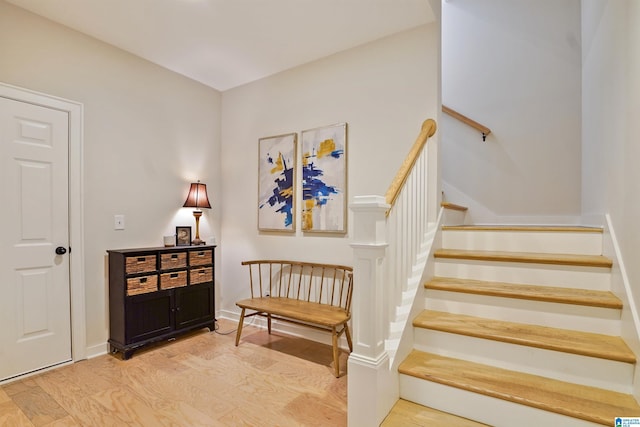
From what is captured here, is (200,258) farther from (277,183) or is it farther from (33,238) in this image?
(33,238)

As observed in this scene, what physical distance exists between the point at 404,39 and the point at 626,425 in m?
2.71

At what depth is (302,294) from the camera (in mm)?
3197

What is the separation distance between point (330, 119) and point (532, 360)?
237cm

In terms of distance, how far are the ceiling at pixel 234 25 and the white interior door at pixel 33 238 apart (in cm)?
81

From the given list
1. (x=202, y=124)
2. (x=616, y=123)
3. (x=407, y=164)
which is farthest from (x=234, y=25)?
(x=616, y=123)

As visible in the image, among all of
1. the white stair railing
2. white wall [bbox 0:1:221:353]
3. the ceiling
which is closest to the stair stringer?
the white stair railing

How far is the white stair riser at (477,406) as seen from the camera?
4.57 ft

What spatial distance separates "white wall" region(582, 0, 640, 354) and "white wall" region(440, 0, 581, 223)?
42 cm

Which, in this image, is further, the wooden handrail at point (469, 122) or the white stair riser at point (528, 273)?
the wooden handrail at point (469, 122)

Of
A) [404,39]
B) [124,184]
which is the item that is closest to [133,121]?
[124,184]

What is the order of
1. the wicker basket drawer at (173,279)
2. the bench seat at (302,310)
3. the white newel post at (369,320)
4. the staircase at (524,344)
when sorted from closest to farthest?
the staircase at (524,344) < the white newel post at (369,320) < the bench seat at (302,310) < the wicker basket drawer at (173,279)

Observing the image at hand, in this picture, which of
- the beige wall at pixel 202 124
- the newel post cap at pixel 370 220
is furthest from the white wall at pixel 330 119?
the newel post cap at pixel 370 220

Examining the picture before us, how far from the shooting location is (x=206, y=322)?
3271 mm

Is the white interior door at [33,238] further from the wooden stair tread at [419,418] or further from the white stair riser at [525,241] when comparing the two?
the white stair riser at [525,241]
